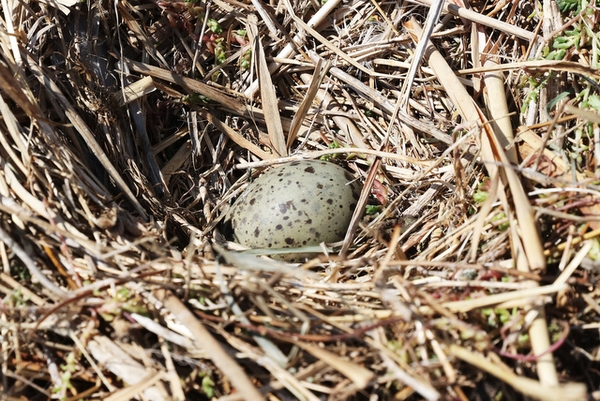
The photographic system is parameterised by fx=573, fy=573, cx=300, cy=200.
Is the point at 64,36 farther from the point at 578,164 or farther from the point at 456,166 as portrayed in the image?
the point at 578,164

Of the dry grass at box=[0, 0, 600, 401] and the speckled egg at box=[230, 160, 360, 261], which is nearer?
the dry grass at box=[0, 0, 600, 401]

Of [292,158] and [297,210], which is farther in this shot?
[292,158]

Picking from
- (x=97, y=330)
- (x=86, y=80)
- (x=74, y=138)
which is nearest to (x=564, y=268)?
(x=97, y=330)

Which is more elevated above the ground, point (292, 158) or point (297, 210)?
point (292, 158)
